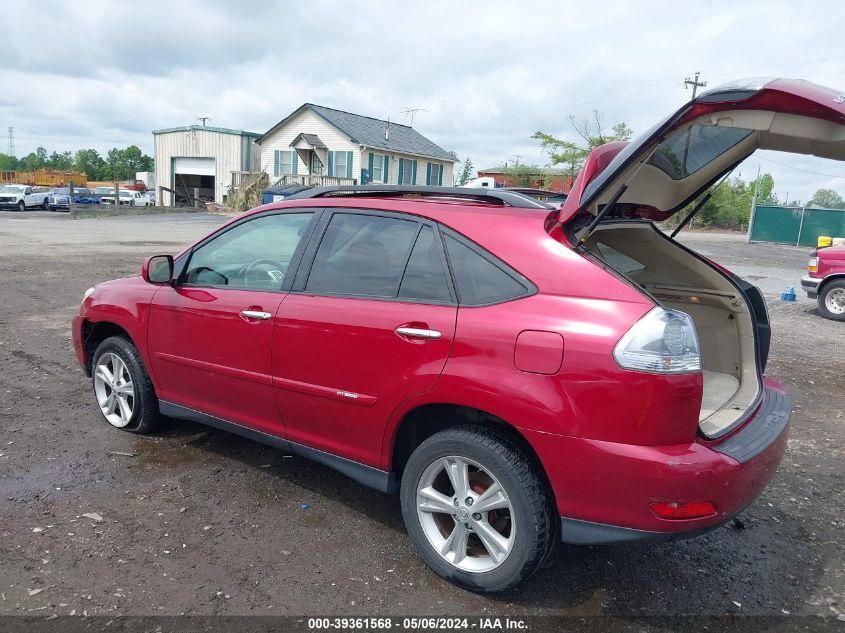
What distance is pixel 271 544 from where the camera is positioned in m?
3.19

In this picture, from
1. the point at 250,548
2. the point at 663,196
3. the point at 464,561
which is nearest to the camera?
the point at 464,561

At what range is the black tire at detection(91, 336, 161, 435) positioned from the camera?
4297mm

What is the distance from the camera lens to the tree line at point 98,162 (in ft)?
322

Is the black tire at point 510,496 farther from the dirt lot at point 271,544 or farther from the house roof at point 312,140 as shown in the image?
the house roof at point 312,140

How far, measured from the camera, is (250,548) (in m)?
3.15

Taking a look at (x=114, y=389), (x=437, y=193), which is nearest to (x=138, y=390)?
(x=114, y=389)

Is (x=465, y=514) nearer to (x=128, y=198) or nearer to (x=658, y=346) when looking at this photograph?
(x=658, y=346)

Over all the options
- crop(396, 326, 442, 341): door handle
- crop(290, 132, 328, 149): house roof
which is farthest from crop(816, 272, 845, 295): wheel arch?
crop(290, 132, 328, 149): house roof

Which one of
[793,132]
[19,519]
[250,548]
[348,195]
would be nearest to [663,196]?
[793,132]

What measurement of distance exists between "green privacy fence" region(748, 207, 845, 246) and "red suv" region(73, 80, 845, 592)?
28988 millimetres

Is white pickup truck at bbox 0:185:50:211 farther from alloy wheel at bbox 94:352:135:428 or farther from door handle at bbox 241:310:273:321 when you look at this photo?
door handle at bbox 241:310:273:321

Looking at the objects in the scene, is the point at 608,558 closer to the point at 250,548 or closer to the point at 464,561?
the point at 464,561

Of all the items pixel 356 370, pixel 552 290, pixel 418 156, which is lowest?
pixel 356 370

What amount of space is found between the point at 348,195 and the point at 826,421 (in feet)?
14.3
